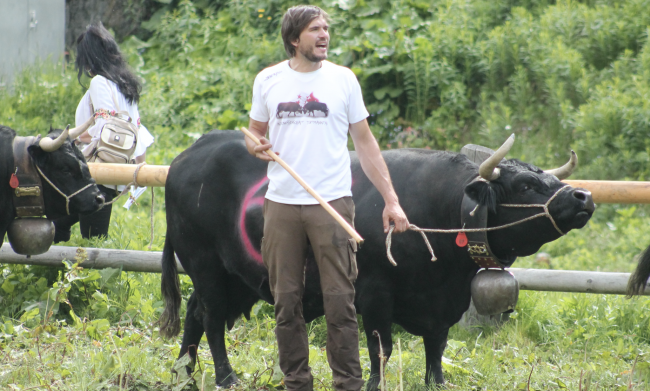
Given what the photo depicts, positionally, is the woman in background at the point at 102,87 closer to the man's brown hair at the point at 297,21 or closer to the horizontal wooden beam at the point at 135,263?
the horizontal wooden beam at the point at 135,263

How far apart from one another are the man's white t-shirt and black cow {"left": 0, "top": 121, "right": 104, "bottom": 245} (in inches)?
49.7

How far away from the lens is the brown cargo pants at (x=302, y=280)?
3244 millimetres

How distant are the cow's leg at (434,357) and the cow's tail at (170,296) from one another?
1.61m

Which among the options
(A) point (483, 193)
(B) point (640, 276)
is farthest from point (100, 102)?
(B) point (640, 276)

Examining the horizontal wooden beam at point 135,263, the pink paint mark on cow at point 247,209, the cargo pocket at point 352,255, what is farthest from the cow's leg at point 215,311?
the cargo pocket at point 352,255

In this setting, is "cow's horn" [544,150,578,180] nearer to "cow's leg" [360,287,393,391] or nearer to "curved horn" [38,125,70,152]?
"cow's leg" [360,287,393,391]

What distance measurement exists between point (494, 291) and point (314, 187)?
1.07 metres

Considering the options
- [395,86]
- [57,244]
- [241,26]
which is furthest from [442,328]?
[241,26]

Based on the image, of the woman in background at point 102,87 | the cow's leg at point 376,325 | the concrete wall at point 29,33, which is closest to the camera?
the cow's leg at point 376,325

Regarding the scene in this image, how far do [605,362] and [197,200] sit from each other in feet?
8.82

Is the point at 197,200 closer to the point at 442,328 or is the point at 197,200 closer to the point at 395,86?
the point at 442,328

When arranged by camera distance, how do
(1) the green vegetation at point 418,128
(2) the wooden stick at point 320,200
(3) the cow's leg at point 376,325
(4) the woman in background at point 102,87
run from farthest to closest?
(4) the woman in background at point 102,87 → (1) the green vegetation at point 418,128 → (3) the cow's leg at point 376,325 → (2) the wooden stick at point 320,200

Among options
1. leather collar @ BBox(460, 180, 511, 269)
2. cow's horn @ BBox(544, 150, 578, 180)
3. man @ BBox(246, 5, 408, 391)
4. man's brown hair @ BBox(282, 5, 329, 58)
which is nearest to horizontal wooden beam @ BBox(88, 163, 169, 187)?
man @ BBox(246, 5, 408, 391)

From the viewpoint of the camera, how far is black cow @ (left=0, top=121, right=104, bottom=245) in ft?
12.8
